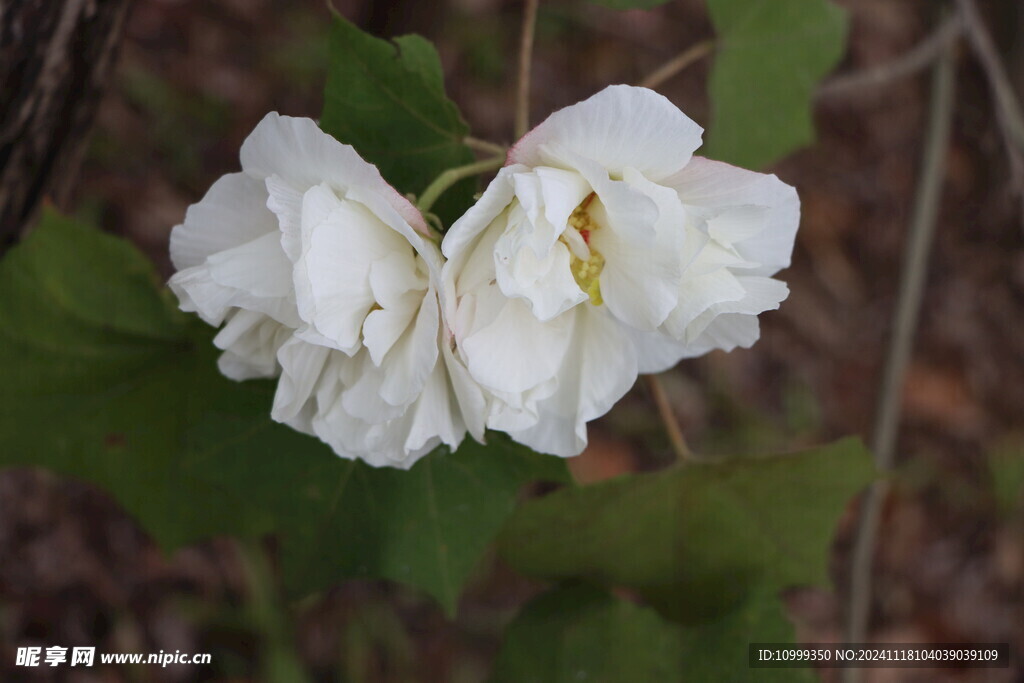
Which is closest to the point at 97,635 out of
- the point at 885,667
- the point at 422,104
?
the point at 422,104

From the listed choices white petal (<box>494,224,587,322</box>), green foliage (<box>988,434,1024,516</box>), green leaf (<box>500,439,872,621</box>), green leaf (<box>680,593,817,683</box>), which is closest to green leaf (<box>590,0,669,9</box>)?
white petal (<box>494,224,587,322</box>)

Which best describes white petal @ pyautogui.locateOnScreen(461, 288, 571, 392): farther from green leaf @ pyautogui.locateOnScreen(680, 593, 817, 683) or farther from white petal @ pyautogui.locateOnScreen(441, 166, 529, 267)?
green leaf @ pyautogui.locateOnScreen(680, 593, 817, 683)

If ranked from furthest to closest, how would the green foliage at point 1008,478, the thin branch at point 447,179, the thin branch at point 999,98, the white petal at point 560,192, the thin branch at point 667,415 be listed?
the green foliage at point 1008,478 → the thin branch at point 999,98 → the thin branch at point 667,415 → the thin branch at point 447,179 → the white petal at point 560,192

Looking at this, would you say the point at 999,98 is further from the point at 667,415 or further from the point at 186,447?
the point at 186,447

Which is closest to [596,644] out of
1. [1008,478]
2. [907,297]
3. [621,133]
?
[621,133]

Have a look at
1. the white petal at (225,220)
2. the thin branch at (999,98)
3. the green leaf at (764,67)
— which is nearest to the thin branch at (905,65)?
the thin branch at (999,98)

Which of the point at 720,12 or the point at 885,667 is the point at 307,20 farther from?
the point at 885,667

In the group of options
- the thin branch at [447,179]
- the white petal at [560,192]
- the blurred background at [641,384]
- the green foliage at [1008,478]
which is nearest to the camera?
the white petal at [560,192]

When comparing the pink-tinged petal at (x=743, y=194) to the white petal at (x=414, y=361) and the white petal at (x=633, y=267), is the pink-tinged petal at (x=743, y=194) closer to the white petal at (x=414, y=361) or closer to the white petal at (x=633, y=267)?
the white petal at (x=633, y=267)
